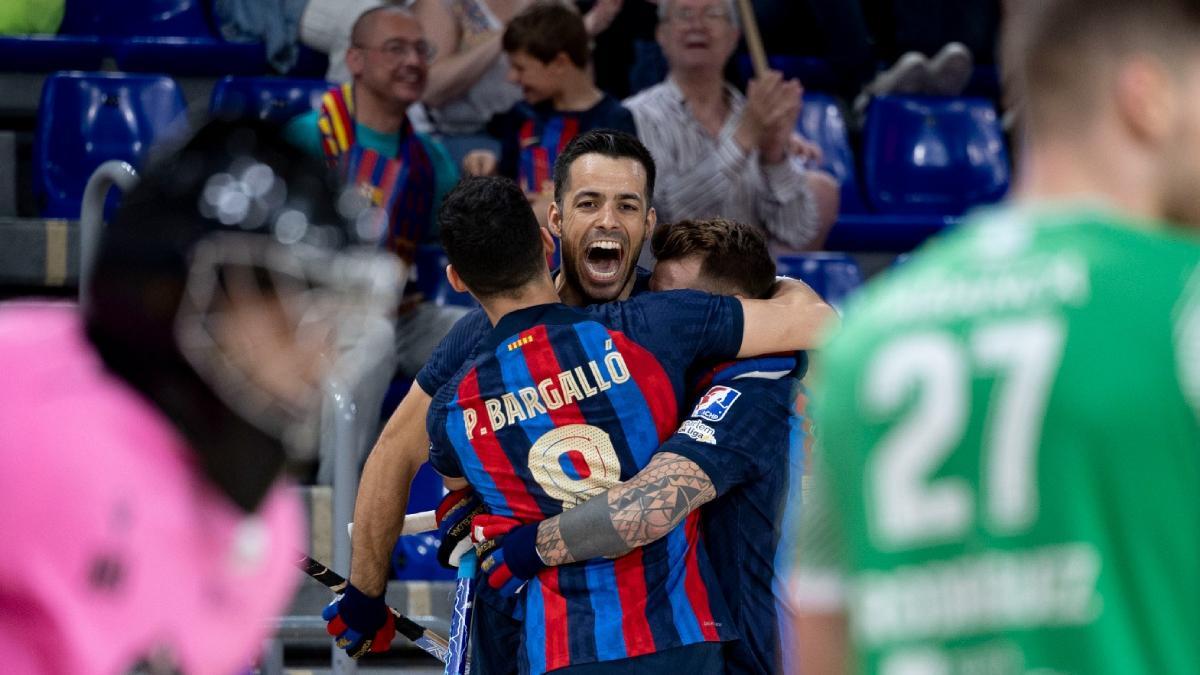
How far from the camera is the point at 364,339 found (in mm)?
1898

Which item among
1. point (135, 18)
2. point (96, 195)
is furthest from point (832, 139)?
point (96, 195)

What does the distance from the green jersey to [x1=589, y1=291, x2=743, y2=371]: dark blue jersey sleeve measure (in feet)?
6.53

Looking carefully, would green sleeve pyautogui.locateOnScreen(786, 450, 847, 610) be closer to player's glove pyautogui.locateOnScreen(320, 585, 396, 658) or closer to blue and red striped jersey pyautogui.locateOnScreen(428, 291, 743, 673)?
blue and red striped jersey pyautogui.locateOnScreen(428, 291, 743, 673)

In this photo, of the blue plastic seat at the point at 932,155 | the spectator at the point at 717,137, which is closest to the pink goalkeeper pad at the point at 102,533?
the spectator at the point at 717,137

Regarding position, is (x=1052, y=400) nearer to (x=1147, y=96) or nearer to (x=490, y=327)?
(x=1147, y=96)

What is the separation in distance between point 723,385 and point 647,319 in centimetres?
23

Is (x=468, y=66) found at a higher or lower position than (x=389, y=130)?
higher

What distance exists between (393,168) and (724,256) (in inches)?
104

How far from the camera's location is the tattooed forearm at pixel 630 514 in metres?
3.47

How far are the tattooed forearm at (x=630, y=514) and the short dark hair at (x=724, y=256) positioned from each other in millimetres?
633

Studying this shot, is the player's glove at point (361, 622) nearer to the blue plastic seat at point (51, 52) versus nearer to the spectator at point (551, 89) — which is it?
the spectator at point (551, 89)

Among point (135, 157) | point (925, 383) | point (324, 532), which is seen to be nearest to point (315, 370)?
point (925, 383)

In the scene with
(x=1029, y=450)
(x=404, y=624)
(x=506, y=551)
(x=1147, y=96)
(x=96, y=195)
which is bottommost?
(x=404, y=624)

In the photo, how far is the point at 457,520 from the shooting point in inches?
152
